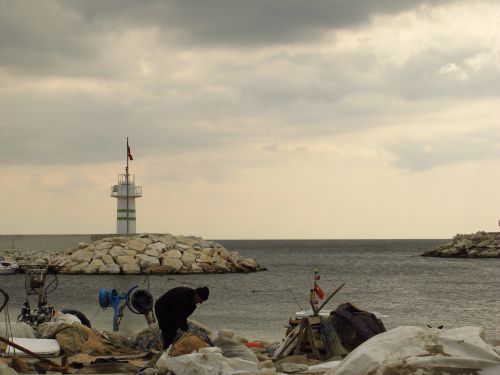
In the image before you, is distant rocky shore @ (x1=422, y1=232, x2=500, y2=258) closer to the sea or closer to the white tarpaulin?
the sea

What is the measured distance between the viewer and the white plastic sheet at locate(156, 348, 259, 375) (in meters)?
9.72

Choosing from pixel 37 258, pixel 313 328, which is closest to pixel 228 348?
pixel 313 328

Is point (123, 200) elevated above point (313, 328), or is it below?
above

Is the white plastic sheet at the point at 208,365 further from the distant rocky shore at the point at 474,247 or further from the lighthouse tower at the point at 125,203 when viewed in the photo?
the distant rocky shore at the point at 474,247

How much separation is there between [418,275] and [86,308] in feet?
125

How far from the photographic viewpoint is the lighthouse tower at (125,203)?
58062 millimetres

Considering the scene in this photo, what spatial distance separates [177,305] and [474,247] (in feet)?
319

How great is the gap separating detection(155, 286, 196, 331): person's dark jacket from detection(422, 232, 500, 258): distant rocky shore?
9521cm

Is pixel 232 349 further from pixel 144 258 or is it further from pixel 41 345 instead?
pixel 144 258

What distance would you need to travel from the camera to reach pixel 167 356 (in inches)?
409

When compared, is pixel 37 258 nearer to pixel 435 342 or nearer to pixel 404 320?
pixel 404 320

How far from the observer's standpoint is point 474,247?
102625 millimetres

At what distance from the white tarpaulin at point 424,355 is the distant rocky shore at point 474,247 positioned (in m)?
96.5

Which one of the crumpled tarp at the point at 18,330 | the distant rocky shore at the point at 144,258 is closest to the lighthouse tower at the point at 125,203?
the distant rocky shore at the point at 144,258
